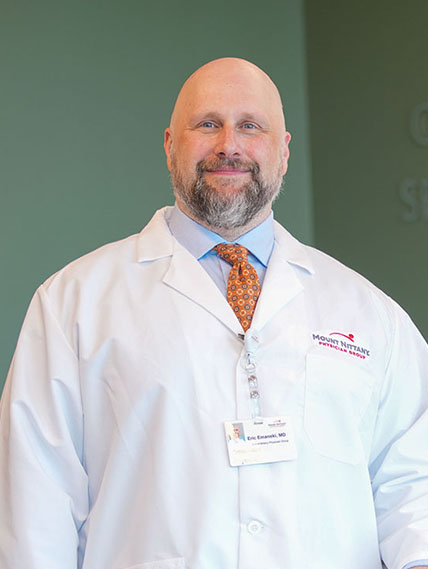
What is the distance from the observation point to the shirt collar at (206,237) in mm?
1629

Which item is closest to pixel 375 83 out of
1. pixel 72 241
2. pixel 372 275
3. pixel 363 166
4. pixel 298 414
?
pixel 363 166

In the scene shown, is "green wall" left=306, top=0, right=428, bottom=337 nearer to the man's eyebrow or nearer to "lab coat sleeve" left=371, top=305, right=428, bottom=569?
"lab coat sleeve" left=371, top=305, right=428, bottom=569

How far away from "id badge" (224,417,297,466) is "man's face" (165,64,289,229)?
422mm

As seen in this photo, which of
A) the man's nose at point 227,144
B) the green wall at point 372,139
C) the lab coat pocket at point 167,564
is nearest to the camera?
the lab coat pocket at point 167,564

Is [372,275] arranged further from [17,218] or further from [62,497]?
[62,497]

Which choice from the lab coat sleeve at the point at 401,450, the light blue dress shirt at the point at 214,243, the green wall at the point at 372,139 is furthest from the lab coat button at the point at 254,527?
the green wall at the point at 372,139

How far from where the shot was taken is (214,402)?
1430mm

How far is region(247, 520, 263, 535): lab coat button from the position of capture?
1373mm

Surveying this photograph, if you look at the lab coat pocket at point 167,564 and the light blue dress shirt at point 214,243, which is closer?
the lab coat pocket at point 167,564

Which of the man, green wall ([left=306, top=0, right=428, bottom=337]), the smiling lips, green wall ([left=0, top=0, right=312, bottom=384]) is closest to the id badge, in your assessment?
the man

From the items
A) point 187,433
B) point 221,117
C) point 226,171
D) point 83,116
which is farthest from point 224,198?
point 83,116

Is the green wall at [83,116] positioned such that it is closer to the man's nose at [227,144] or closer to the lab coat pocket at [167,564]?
the man's nose at [227,144]

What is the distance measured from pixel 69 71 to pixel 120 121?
0.83 ft

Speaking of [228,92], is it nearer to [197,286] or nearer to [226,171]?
[226,171]
